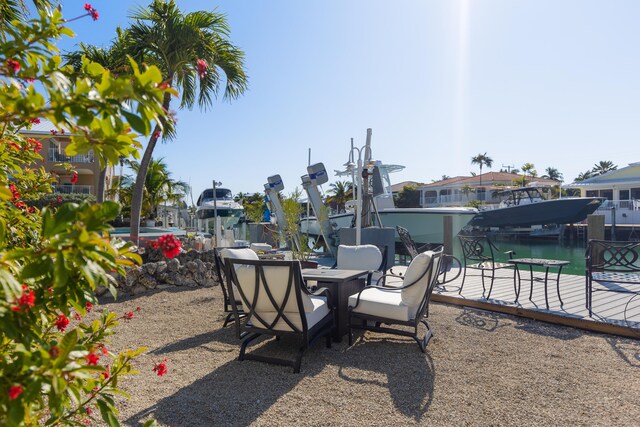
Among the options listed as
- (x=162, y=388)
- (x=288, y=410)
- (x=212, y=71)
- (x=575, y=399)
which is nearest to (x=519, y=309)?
(x=575, y=399)

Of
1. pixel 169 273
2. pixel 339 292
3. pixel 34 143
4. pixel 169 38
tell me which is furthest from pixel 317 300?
pixel 169 38

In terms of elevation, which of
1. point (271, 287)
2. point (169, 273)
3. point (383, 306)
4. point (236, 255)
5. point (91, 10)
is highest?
point (91, 10)

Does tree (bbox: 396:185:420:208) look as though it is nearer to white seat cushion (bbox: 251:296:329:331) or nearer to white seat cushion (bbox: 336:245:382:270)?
white seat cushion (bbox: 336:245:382:270)

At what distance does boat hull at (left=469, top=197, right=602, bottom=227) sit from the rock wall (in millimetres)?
16799

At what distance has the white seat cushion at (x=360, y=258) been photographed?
213 inches

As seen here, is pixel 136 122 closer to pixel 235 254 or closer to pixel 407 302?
pixel 407 302

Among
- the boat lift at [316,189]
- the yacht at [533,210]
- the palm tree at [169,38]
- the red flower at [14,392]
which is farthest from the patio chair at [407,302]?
the yacht at [533,210]

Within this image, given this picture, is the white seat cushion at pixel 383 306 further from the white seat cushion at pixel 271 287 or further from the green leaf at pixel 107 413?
the green leaf at pixel 107 413

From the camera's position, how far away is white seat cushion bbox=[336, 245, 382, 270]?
5406mm

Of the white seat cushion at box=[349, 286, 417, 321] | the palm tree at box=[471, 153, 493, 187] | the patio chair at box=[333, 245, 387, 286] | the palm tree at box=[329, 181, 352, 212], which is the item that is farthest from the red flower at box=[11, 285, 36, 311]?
the palm tree at box=[471, 153, 493, 187]

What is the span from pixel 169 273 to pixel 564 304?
5850 millimetres

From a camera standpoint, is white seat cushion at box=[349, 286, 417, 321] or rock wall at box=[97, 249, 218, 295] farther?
rock wall at box=[97, 249, 218, 295]

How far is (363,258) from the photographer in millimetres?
5441

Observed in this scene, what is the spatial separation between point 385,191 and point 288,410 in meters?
14.3
